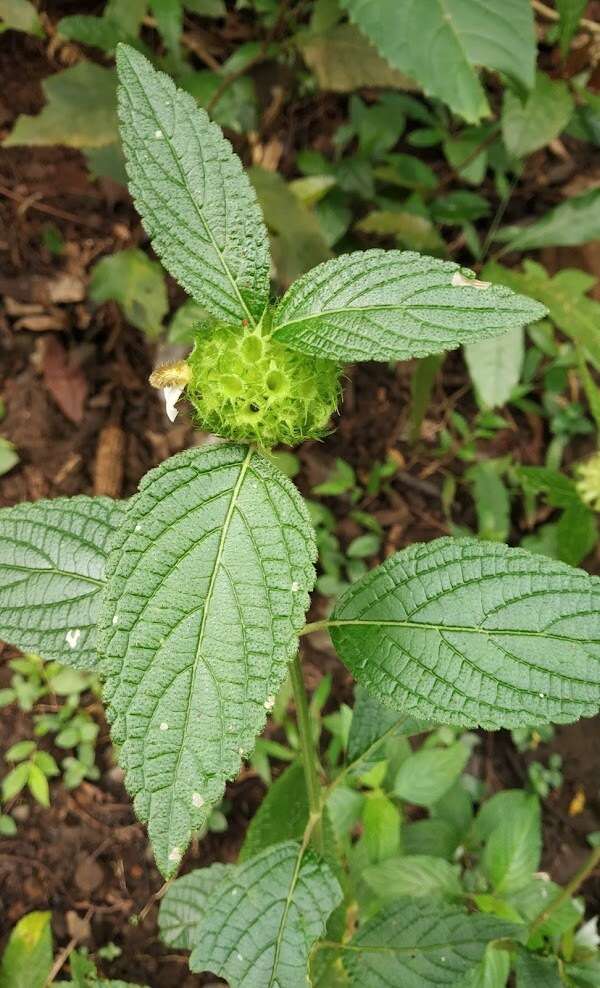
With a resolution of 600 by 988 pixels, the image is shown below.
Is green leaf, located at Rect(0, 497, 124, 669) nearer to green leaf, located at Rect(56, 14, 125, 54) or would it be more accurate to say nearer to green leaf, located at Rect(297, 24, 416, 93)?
green leaf, located at Rect(56, 14, 125, 54)

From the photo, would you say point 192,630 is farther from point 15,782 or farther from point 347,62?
point 347,62

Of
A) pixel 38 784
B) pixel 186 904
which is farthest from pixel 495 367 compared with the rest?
pixel 38 784

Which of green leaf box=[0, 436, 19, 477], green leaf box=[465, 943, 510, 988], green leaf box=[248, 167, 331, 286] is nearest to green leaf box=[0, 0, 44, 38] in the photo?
green leaf box=[248, 167, 331, 286]

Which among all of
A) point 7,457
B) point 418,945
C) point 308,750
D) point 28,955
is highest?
point 308,750

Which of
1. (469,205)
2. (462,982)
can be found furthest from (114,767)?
(469,205)

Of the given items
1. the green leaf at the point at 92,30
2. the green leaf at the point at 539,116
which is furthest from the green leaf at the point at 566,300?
the green leaf at the point at 92,30
